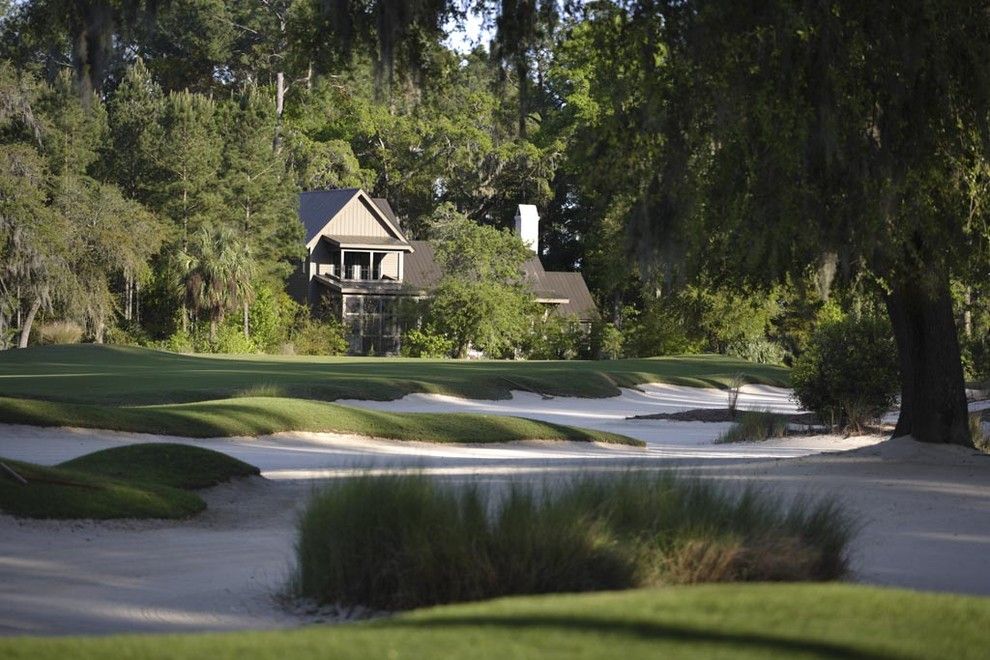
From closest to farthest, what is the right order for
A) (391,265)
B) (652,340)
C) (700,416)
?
1. (700,416)
2. (652,340)
3. (391,265)

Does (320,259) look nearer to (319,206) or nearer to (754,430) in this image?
(319,206)

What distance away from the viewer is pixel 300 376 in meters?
33.4

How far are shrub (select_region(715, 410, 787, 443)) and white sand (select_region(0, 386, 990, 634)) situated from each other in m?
4.37

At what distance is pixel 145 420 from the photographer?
19406 millimetres

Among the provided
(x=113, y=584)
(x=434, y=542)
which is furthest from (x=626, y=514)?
(x=113, y=584)

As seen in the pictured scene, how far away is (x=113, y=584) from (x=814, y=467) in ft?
30.4

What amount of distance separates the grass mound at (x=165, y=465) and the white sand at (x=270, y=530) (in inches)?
11.4

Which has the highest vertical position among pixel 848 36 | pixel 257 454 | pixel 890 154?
pixel 848 36

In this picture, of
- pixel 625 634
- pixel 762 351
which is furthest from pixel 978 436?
pixel 762 351

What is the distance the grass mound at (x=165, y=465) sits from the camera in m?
13.3

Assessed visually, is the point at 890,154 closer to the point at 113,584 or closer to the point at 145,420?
the point at 113,584

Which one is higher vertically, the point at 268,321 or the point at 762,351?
the point at 268,321

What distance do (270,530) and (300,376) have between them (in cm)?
2197

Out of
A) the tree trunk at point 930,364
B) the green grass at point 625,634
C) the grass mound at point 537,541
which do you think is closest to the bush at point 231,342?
the tree trunk at point 930,364
